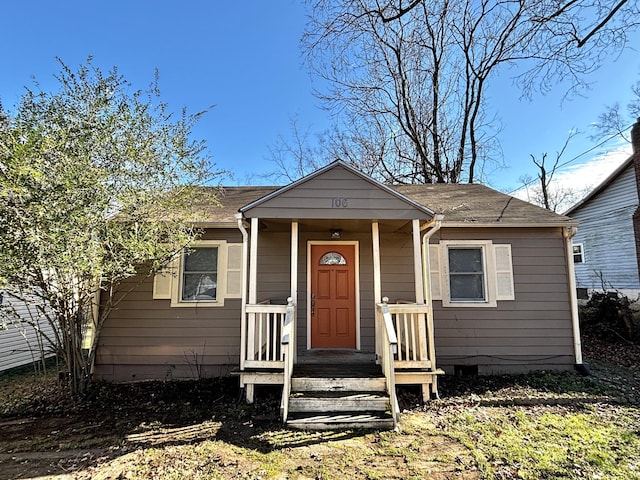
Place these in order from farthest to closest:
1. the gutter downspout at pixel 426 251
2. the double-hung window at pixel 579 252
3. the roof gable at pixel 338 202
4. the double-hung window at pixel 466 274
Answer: the double-hung window at pixel 579 252
the double-hung window at pixel 466 274
the gutter downspout at pixel 426 251
the roof gable at pixel 338 202

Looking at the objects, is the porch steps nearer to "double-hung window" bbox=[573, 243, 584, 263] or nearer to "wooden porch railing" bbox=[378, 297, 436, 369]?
"wooden porch railing" bbox=[378, 297, 436, 369]

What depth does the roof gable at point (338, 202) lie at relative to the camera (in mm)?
4953

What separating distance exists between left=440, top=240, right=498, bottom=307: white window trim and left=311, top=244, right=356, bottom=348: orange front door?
1759mm

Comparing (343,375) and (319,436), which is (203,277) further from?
(319,436)

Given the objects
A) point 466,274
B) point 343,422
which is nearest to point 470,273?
point 466,274

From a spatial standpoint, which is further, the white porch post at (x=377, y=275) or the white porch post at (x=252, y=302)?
the white porch post at (x=377, y=275)

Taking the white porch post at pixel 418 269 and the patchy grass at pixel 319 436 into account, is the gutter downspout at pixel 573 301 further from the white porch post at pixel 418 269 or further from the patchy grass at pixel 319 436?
the white porch post at pixel 418 269

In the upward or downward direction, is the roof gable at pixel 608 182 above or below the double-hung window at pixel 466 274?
above

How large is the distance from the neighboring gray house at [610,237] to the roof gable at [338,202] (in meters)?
10.8

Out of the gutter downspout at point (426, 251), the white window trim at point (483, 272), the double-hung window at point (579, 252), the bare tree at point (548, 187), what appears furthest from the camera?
the bare tree at point (548, 187)

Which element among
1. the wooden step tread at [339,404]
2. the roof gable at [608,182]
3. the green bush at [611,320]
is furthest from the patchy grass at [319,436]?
the roof gable at [608,182]

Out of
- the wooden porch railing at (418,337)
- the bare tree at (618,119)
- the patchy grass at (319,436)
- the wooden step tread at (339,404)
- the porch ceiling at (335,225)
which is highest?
the bare tree at (618,119)

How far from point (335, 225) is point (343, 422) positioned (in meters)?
3.15

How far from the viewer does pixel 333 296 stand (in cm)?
636
